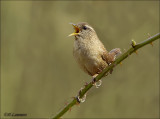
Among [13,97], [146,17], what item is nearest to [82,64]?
[13,97]

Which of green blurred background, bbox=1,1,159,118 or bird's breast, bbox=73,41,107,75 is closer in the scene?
bird's breast, bbox=73,41,107,75

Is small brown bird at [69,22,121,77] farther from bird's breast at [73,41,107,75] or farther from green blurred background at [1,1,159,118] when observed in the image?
green blurred background at [1,1,159,118]

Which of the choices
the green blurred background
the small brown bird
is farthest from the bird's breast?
the green blurred background

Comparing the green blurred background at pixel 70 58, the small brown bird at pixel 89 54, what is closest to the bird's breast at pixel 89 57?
the small brown bird at pixel 89 54

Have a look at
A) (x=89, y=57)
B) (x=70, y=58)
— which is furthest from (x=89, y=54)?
(x=70, y=58)

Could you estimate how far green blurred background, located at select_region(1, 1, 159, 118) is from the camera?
17.8ft

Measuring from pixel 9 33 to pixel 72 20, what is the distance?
1.01 meters

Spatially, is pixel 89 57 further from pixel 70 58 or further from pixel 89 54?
pixel 70 58

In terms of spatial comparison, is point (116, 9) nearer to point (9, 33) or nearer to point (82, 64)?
point (9, 33)

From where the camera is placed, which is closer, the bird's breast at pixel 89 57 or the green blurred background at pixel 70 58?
the bird's breast at pixel 89 57

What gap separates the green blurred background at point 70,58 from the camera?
17.8ft

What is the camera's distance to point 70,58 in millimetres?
5766

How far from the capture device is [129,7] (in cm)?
580

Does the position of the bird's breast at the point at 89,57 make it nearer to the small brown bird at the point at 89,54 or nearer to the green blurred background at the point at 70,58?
the small brown bird at the point at 89,54
